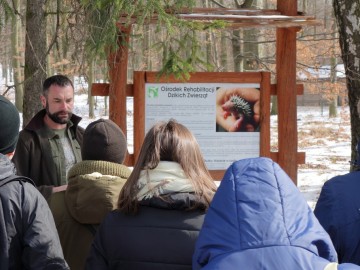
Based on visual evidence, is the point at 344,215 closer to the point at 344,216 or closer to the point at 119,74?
the point at 344,216

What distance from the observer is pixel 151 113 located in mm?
5805

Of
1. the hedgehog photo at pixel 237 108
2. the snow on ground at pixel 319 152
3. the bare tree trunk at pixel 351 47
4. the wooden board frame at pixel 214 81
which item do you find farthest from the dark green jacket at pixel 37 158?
the snow on ground at pixel 319 152

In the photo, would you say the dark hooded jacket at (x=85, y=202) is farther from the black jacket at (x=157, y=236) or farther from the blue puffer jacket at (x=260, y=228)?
the blue puffer jacket at (x=260, y=228)

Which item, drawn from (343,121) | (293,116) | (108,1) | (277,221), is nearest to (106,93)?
(108,1)

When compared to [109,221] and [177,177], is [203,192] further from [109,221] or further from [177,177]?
[109,221]

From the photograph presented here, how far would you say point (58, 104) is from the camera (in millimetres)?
4242

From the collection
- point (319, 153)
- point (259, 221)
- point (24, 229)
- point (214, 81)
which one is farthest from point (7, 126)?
point (319, 153)

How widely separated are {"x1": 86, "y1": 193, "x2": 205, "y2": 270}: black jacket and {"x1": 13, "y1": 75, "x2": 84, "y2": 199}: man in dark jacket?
6.17ft

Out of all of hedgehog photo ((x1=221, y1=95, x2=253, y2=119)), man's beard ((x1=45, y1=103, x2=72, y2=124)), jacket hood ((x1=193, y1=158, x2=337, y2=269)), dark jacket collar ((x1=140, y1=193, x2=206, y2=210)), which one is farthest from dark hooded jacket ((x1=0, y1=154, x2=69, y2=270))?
hedgehog photo ((x1=221, y1=95, x2=253, y2=119))

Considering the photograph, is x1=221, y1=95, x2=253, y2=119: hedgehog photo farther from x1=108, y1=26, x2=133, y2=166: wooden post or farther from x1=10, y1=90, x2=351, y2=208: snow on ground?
x1=10, y1=90, x2=351, y2=208: snow on ground

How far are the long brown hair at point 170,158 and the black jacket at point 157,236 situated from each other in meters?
0.06

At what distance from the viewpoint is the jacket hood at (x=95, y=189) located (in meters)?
2.68

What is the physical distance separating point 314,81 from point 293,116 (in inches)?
369

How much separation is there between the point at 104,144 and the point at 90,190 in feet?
0.76
